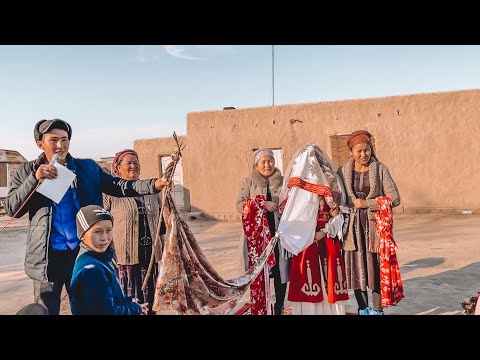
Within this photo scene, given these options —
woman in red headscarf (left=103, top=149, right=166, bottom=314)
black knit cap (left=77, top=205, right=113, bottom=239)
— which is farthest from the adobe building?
black knit cap (left=77, top=205, right=113, bottom=239)

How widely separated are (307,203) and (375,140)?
7.61 m

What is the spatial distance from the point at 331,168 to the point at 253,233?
2.86 feet

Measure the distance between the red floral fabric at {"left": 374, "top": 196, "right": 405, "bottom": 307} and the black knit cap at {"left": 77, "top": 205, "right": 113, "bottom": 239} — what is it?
7.14ft

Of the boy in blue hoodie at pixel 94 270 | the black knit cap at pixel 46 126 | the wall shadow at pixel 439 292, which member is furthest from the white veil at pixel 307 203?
the black knit cap at pixel 46 126

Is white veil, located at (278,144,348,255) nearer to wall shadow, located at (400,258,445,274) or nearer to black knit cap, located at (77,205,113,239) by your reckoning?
black knit cap, located at (77,205,113,239)

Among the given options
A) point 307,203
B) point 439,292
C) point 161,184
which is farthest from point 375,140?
point 161,184

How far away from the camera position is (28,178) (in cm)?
279

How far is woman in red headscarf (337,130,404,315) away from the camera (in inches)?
130

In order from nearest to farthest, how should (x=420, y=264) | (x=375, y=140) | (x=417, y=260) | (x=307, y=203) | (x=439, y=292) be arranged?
(x=307, y=203) → (x=439, y=292) → (x=420, y=264) → (x=417, y=260) → (x=375, y=140)

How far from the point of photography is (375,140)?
1020 centimetres

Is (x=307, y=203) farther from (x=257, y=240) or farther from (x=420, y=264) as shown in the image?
(x=420, y=264)
